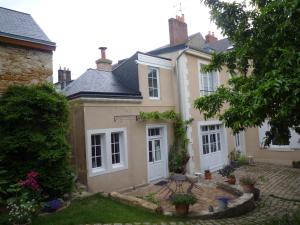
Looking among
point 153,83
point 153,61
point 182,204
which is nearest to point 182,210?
point 182,204

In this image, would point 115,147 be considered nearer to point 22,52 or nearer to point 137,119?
point 137,119

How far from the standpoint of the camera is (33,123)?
8250 millimetres

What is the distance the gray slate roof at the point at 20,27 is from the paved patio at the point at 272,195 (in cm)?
659

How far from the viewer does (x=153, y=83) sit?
1400cm

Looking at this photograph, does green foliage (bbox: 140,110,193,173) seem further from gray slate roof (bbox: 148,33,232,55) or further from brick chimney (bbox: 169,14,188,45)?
brick chimney (bbox: 169,14,188,45)

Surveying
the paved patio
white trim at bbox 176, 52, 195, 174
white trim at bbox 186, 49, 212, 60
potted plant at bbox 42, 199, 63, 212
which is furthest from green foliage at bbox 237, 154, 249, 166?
potted plant at bbox 42, 199, 63, 212

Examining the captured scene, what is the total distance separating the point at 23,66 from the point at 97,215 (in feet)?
16.7

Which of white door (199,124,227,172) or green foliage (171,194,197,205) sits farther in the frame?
white door (199,124,227,172)

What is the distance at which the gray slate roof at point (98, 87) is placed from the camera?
11.2 m

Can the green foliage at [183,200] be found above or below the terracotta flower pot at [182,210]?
above

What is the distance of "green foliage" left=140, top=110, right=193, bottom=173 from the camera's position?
45.4ft

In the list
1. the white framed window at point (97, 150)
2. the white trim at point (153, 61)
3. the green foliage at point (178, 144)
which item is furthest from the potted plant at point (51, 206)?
the white trim at point (153, 61)

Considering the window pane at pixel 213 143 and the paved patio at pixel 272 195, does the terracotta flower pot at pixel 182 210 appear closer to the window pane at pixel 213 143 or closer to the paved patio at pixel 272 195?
the paved patio at pixel 272 195

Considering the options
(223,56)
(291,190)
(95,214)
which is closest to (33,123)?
(95,214)
